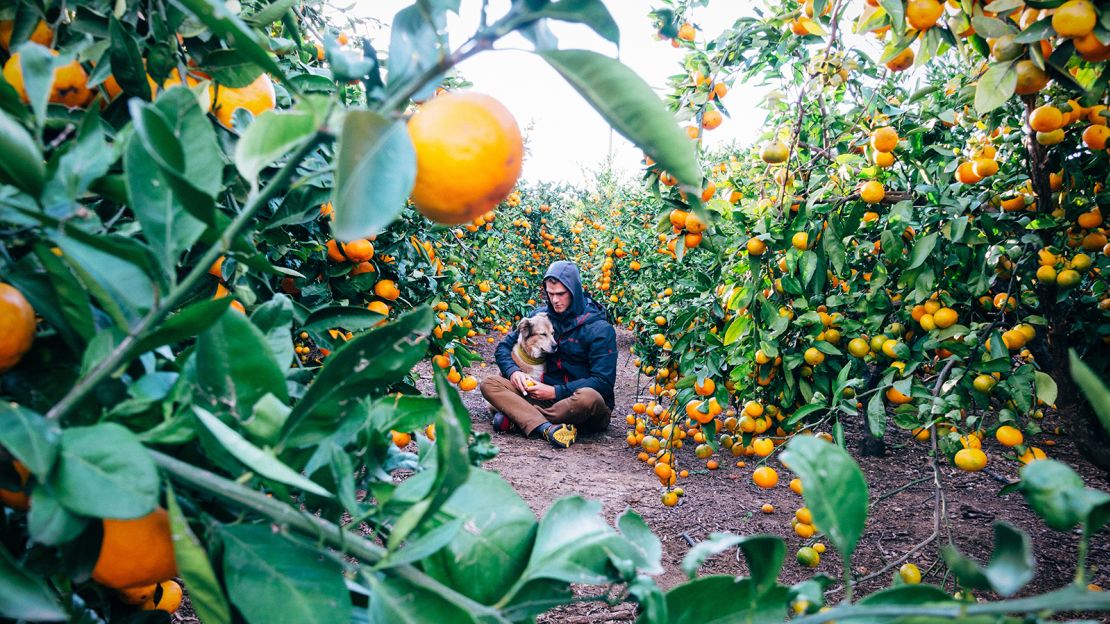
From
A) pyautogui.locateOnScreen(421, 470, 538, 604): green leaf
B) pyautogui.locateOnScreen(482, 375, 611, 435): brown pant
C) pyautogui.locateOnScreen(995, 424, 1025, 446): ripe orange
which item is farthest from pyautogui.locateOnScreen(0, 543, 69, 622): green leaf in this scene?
pyautogui.locateOnScreen(482, 375, 611, 435): brown pant

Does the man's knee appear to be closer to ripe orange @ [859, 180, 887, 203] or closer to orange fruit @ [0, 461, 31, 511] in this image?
ripe orange @ [859, 180, 887, 203]

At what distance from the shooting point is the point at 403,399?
627 millimetres

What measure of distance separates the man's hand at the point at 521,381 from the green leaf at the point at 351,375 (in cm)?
452

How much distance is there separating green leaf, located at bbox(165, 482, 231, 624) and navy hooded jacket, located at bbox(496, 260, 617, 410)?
4691mm

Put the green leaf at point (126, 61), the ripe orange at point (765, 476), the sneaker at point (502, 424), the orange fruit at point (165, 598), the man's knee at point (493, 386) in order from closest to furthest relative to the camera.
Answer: the green leaf at point (126, 61) < the orange fruit at point (165, 598) < the ripe orange at point (765, 476) < the sneaker at point (502, 424) < the man's knee at point (493, 386)

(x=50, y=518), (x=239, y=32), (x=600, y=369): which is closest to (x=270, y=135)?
(x=239, y=32)

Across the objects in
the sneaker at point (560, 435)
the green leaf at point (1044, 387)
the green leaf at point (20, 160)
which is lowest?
the sneaker at point (560, 435)

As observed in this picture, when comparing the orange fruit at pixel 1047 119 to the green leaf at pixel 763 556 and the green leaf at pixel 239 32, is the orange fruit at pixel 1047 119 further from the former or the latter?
the green leaf at pixel 239 32

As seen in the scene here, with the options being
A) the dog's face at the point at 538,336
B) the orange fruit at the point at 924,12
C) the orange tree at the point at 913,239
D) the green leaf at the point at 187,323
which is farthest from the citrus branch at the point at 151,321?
the dog's face at the point at 538,336

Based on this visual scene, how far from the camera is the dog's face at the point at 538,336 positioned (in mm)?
5453

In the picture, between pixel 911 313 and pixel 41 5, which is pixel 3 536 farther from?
pixel 911 313

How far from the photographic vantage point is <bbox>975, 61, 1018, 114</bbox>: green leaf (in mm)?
1199

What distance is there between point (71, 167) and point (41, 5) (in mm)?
373

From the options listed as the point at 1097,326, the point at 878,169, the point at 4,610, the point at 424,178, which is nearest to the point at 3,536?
the point at 4,610
